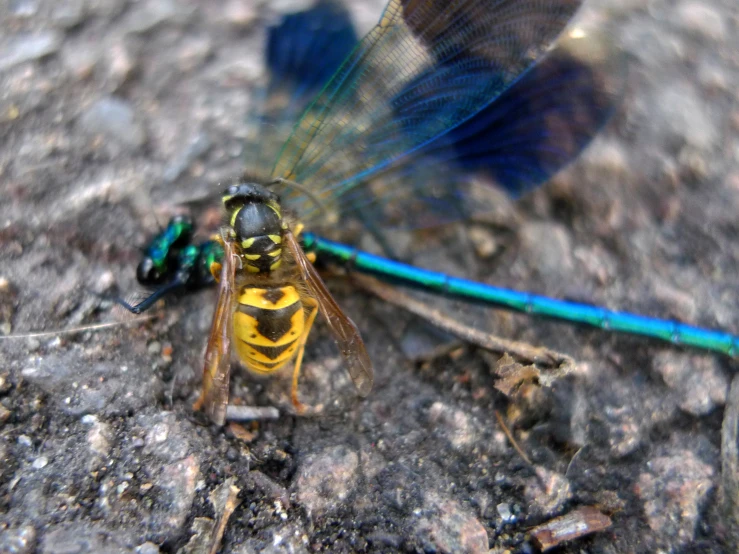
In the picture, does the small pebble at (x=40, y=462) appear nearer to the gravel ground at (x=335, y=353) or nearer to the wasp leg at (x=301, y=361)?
the gravel ground at (x=335, y=353)

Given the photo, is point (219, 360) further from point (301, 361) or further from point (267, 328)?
point (301, 361)

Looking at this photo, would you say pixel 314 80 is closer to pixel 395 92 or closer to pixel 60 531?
pixel 395 92

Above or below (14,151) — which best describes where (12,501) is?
below

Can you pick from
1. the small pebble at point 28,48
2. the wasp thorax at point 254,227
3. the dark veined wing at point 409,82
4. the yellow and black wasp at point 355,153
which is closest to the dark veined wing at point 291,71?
the yellow and black wasp at point 355,153

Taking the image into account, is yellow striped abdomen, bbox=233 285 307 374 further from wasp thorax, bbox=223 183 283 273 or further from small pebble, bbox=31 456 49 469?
small pebble, bbox=31 456 49 469

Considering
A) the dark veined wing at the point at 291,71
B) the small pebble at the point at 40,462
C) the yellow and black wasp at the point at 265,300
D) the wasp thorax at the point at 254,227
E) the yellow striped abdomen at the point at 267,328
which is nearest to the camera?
the small pebble at the point at 40,462

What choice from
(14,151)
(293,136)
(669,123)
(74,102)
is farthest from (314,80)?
(669,123)
